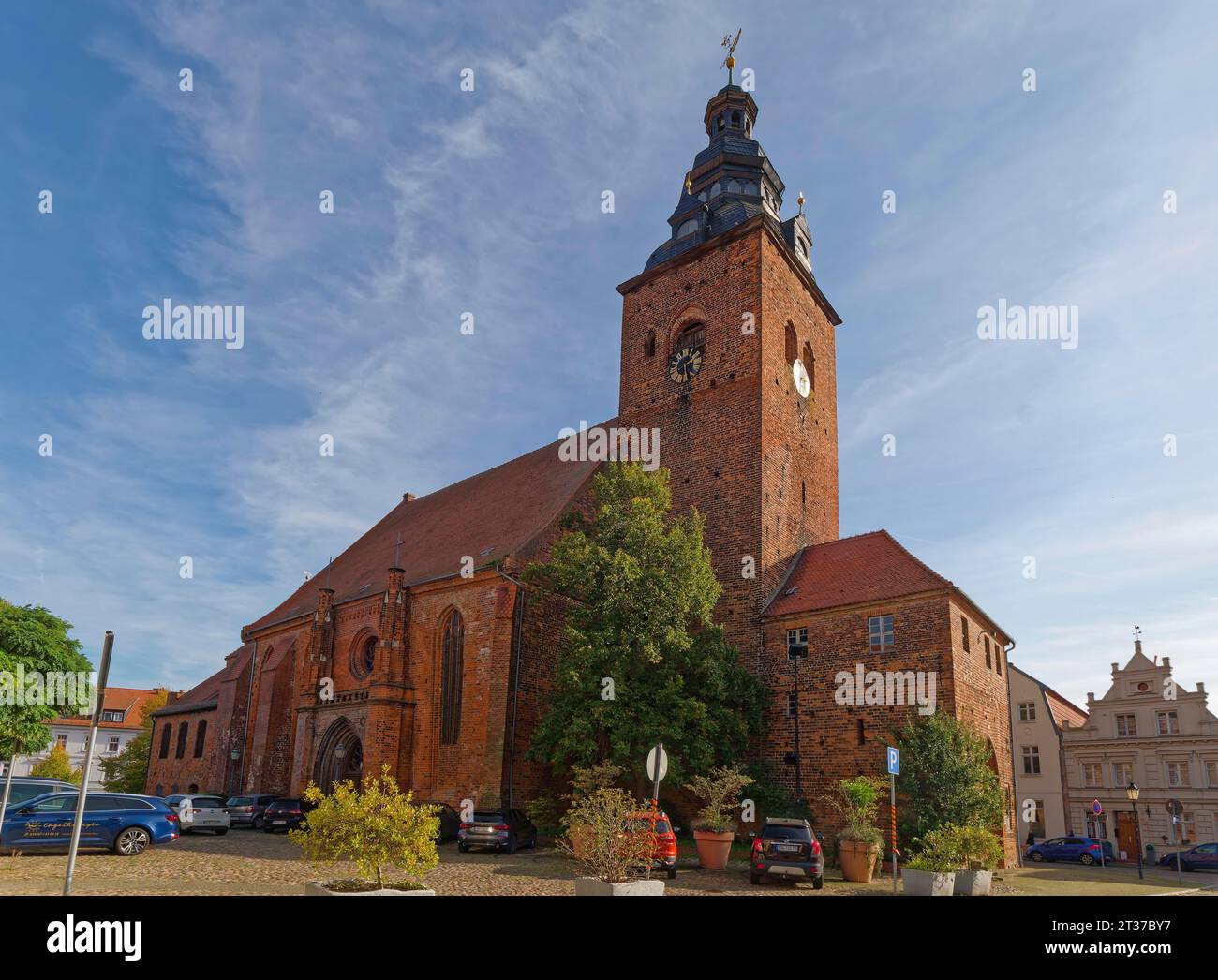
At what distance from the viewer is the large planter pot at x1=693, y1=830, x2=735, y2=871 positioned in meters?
17.9

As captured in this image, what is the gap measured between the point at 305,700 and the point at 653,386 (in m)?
16.9

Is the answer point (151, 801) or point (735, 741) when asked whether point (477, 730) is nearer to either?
point (735, 741)

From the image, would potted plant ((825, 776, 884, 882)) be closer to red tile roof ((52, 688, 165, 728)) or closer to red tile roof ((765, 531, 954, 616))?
red tile roof ((765, 531, 954, 616))

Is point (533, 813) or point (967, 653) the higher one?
point (967, 653)

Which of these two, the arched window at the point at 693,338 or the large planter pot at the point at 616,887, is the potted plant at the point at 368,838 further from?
the arched window at the point at 693,338

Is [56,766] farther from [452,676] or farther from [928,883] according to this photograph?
[928,883]

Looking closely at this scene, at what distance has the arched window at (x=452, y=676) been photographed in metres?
27.0

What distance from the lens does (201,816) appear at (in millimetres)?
23672

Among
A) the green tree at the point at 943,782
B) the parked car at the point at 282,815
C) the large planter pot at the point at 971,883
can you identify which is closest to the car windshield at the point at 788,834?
the large planter pot at the point at 971,883

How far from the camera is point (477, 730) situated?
987 inches

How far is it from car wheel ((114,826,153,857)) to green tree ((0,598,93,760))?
2484 millimetres

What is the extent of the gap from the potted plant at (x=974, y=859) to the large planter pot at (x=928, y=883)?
558 millimetres

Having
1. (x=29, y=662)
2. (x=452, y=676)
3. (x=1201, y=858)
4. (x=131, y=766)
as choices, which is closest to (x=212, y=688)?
(x=131, y=766)
